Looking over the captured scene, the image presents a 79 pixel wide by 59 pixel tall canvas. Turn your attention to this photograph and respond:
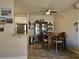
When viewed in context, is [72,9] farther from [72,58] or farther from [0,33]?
[0,33]

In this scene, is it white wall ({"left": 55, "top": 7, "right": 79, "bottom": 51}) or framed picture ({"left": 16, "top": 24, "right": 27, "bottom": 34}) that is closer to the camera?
white wall ({"left": 55, "top": 7, "right": 79, "bottom": 51})

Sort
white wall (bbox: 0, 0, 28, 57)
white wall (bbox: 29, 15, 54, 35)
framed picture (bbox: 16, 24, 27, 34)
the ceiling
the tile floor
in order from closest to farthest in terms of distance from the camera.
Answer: white wall (bbox: 0, 0, 28, 57)
the tile floor
the ceiling
framed picture (bbox: 16, 24, 27, 34)
white wall (bbox: 29, 15, 54, 35)

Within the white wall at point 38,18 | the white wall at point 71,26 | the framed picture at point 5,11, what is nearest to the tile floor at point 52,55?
the white wall at point 71,26

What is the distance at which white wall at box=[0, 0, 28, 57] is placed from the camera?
20.9ft

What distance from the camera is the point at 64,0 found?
848 cm

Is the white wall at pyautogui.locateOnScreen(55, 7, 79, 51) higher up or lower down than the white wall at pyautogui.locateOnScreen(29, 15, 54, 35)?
lower down

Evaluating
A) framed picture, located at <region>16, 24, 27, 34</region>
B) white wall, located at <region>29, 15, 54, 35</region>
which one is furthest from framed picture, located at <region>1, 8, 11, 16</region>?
white wall, located at <region>29, 15, 54, 35</region>

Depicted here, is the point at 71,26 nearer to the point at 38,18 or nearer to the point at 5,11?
the point at 5,11

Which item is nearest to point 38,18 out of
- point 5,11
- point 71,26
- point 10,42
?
point 71,26

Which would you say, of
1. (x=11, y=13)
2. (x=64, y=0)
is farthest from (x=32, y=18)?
(x=11, y=13)

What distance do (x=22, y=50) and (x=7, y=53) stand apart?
611 mm

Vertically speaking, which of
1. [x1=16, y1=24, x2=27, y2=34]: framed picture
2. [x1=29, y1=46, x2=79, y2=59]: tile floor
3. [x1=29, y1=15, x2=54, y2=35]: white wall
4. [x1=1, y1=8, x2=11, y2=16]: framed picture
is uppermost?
[x1=29, y1=15, x2=54, y2=35]: white wall

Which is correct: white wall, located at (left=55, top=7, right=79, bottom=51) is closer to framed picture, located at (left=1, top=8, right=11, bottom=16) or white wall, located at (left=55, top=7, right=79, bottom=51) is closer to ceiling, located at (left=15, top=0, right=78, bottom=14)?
ceiling, located at (left=15, top=0, right=78, bottom=14)

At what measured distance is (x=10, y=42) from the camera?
6387 millimetres
